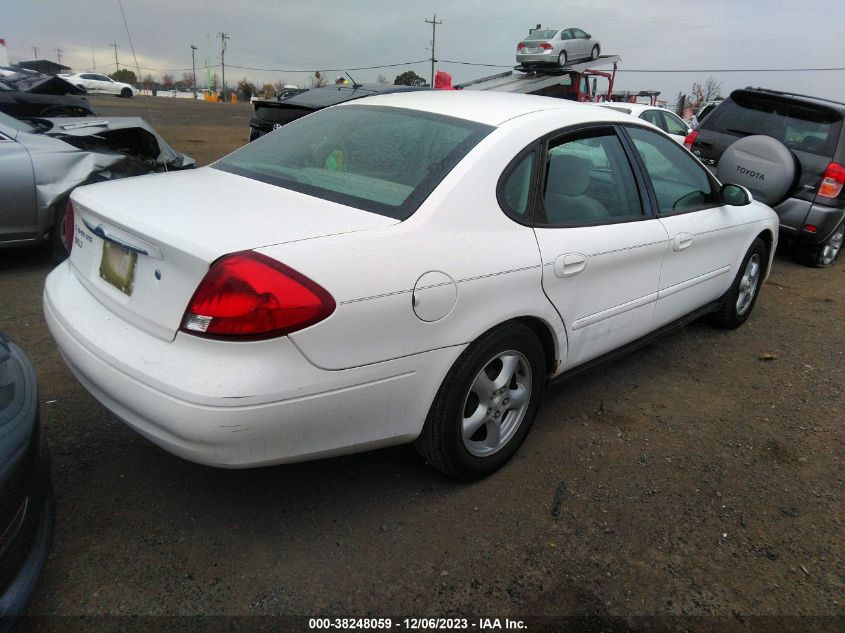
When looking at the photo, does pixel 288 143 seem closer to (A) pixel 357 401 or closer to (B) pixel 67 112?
(A) pixel 357 401

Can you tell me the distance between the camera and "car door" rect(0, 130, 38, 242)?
4.75m

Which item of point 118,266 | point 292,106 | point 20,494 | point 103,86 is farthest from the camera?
point 103,86

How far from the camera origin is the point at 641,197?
3.26m

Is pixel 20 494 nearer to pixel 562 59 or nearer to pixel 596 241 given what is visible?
pixel 596 241

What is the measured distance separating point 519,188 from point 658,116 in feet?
29.1

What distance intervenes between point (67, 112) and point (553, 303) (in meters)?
6.95

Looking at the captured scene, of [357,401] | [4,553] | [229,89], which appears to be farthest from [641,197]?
[229,89]

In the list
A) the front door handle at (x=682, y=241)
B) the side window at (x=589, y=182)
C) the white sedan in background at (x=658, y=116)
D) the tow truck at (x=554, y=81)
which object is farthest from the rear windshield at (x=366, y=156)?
the tow truck at (x=554, y=81)

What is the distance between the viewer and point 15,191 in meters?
4.78

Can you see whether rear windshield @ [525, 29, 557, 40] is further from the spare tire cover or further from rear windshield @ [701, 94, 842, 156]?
the spare tire cover

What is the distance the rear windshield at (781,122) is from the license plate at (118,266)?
6535 mm

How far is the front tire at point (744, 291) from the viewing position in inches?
173

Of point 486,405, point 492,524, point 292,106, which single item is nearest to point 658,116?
point 292,106

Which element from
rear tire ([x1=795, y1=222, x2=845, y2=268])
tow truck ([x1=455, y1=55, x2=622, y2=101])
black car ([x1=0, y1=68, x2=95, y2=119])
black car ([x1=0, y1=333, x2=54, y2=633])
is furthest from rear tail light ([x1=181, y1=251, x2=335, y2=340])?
tow truck ([x1=455, y1=55, x2=622, y2=101])
